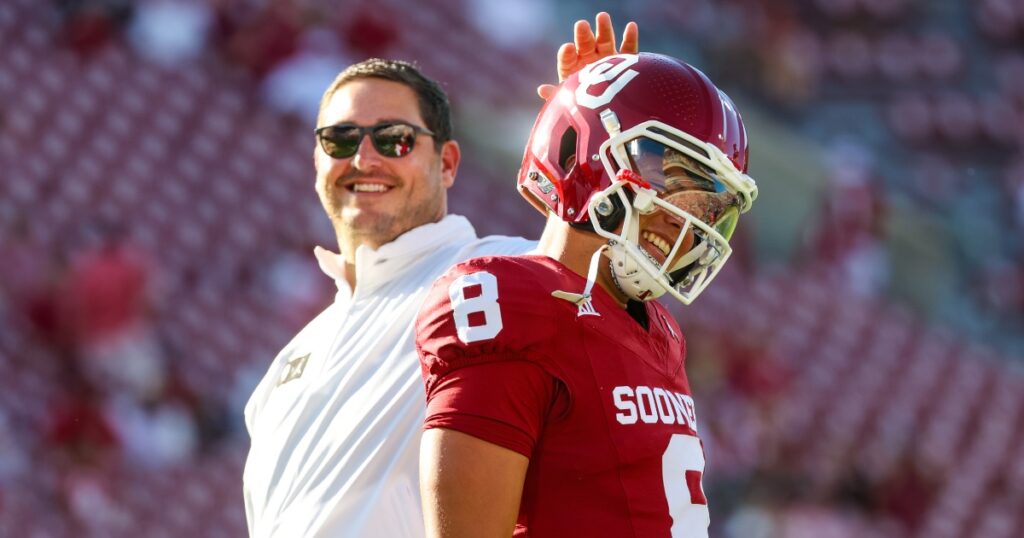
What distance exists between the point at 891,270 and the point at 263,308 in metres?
5.77

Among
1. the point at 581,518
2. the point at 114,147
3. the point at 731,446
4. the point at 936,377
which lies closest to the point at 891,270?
the point at 936,377

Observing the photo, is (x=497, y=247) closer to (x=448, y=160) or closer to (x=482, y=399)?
(x=448, y=160)

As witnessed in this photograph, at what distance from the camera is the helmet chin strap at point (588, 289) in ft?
6.81

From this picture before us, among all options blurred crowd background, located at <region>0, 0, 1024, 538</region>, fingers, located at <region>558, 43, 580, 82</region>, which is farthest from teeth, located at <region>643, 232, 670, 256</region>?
blurred crowd background, located at <region>0, 0, 1024, 538</region>

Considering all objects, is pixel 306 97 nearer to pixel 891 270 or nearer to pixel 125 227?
pixel 125 227

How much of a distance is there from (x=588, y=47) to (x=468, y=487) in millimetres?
969

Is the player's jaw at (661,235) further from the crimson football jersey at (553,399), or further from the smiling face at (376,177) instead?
the smiling face at (376,177)

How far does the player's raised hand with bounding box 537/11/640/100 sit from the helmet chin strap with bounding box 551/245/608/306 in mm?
484

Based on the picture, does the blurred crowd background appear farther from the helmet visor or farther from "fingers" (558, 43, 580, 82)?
the helmet visor

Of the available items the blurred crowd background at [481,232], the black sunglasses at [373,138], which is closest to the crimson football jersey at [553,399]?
the black sunglasses at [373,138]

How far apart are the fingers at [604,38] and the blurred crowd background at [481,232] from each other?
483 centimetres

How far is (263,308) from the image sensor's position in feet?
27.1

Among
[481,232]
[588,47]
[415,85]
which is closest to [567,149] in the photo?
[588,47]

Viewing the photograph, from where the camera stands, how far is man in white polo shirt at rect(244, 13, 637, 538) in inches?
106
